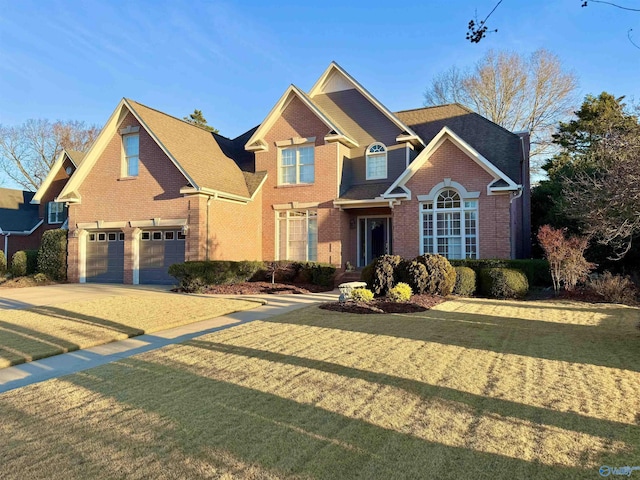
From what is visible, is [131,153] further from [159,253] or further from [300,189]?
[300,189]

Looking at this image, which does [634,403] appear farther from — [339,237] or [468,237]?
[339,237]

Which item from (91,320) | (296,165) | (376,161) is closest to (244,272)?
(296,165)

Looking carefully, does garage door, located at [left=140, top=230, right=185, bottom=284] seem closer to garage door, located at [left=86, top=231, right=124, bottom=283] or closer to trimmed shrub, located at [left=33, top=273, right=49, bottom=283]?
garage door, located at [left=86, top=231, right=124, bottom=283]

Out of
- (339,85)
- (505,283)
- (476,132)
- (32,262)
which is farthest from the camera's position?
(32,262)

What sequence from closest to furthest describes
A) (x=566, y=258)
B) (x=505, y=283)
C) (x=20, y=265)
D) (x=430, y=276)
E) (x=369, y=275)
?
(x=430, y=276)
(x=369, y=275)
(x=505, y=283)
(x=566, y=258)
(x=20, y=265)

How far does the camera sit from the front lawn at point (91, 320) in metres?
7.84

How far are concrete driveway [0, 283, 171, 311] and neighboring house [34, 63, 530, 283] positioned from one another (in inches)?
75.9

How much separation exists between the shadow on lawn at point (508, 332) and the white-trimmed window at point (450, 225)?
6749mm

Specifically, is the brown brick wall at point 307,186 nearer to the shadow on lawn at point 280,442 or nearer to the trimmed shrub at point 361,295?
the trimmed shrub at point 361,295

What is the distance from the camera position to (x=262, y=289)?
1675cm

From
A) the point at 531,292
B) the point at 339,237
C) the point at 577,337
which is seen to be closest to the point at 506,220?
the point at 531,292

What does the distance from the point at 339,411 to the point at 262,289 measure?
12288mm

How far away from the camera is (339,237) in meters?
20.2

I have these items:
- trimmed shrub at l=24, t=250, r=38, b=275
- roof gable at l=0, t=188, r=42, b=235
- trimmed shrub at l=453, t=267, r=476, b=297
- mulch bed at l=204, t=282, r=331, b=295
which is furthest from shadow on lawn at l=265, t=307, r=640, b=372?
roof gable at l=0, t=188, r=42, b=235
